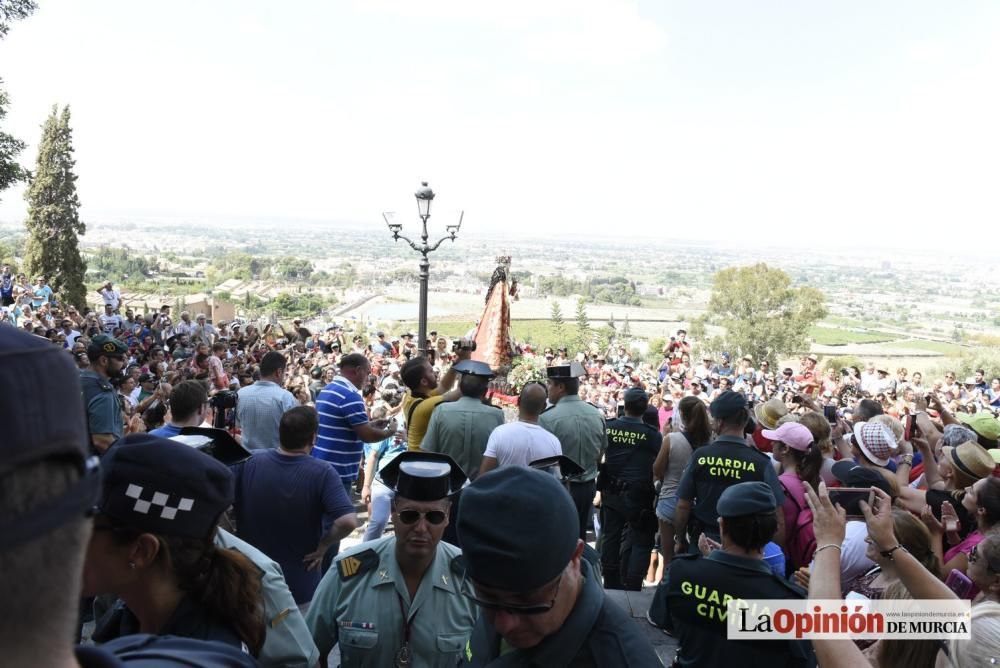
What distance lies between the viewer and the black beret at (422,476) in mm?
2664

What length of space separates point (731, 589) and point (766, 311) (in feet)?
245

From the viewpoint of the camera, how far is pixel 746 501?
9.33 feet

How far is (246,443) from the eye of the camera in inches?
209

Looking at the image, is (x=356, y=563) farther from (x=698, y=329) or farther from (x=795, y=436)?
(x=698, y=329)

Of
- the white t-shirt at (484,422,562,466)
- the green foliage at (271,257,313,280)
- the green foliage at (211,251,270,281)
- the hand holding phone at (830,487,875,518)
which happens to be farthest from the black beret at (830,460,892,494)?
the green foliage at (271,257,313,280)

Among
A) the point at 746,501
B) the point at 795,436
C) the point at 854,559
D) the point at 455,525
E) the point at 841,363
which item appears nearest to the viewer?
the point at 746,501

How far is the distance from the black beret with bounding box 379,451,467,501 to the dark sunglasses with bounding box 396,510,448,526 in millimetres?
46

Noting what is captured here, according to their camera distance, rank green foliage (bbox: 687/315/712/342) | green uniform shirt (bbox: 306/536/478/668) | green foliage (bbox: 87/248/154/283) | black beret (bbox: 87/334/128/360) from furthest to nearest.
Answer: green foliage (bbox: 87/248/154/283)
green foliage (bbox: 687/315/712/342)
black beret (bbox: 87/334/128/360)
green uniform shirt (bbox: 306/536/478/668)

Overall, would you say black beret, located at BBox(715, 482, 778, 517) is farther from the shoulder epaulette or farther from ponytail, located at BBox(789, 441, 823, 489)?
ponytail, located at BBox(789, 441, 823, 489)

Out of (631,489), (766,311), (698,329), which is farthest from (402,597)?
(698,329)

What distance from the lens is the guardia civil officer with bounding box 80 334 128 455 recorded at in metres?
4.80

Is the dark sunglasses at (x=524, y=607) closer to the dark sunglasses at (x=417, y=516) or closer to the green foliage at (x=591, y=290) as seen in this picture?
the dark sunglasses at (x=417, y=516)

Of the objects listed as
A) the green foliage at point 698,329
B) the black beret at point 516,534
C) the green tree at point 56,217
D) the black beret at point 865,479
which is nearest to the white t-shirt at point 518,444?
the black beret at point 865,479

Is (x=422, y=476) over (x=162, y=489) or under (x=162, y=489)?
under
